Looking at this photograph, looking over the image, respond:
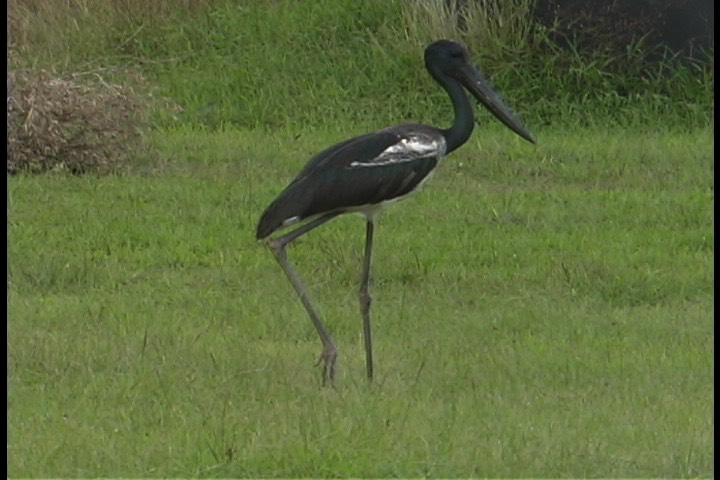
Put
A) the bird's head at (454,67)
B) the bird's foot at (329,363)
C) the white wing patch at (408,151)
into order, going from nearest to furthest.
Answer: the bird's foot at (329,363), the white wing patch at (408,151), the bird's head at (454,67)

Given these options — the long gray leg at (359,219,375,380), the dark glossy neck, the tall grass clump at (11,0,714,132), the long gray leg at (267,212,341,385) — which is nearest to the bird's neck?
the dark glossy neck

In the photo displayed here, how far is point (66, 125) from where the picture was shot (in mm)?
11516

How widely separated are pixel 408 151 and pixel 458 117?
1.34 ft

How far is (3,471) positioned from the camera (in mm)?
5703

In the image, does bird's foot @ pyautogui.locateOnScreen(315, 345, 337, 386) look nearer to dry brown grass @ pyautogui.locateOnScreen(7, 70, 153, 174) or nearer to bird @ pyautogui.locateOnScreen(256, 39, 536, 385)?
bird @ pyautogui.locateOnScreen(256, 39, 536, 385)

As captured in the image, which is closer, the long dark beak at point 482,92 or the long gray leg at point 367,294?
the long gray leg at point 367,294

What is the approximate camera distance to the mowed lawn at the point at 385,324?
586cm

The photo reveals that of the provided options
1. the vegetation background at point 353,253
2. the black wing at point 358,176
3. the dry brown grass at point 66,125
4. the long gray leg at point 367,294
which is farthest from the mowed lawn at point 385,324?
the black wing at point 358,176

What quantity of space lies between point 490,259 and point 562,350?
190 centimetres

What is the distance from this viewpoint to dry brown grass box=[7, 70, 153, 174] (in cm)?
1138

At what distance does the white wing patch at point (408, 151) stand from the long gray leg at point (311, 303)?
0.24m

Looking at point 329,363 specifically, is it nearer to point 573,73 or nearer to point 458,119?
point 458,119

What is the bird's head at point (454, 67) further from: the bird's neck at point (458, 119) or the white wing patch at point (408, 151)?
the white wing patch at point (408, 151)

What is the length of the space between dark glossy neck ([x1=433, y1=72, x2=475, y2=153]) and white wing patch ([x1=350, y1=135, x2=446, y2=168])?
4.3 inches
